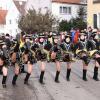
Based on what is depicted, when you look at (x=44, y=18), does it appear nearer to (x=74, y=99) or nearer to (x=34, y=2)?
(x=34, y=2)

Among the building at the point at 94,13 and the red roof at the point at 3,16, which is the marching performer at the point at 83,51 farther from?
the red roof at the point at 3,16

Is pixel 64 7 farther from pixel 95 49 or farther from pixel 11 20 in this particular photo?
pixel 95 49

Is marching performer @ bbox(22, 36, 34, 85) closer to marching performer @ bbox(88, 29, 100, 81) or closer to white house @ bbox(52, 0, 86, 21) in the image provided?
marching performer @ bbox(88, 29, 100, 81)

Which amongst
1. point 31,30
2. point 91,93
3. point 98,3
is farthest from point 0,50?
point 31,30

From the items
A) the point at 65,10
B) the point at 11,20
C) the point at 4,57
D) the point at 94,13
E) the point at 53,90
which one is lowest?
the point at 53,90

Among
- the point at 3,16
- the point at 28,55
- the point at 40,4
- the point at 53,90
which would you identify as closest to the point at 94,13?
the point at 40,4

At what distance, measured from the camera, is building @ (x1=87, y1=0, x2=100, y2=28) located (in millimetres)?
46625

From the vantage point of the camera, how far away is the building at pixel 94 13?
46.6 meters

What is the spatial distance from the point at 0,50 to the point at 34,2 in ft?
189

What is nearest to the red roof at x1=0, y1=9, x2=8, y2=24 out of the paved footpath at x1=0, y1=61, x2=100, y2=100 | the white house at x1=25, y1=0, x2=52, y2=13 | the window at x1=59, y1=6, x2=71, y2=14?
the white house at x1=25, y1=0, x2=52, y2=13

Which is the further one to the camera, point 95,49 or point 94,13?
point 94,13

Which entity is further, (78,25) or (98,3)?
(78,25)

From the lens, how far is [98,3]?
4644 cm

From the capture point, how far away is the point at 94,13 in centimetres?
4762
